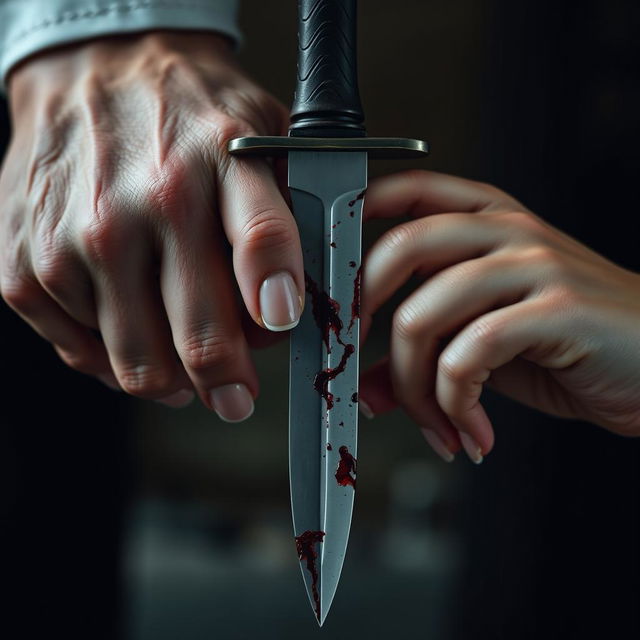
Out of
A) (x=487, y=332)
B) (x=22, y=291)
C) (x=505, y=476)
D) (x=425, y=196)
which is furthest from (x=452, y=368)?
(x=505, y=476)

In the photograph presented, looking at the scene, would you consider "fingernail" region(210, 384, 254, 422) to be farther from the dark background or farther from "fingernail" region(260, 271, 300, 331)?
the dark background

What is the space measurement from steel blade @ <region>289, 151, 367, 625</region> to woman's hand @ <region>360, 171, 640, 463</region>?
4cm

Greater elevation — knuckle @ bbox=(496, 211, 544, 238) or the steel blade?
knuckle @ bbox=(496, 211, 544, 238)

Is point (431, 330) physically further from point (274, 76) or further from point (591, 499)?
point (274, 76)

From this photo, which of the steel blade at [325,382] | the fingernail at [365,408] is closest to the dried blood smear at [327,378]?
the steel blade at [325,382]

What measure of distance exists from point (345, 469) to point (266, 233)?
0.62 ft

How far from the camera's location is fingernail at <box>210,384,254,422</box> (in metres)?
0.63

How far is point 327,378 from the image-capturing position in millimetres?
600

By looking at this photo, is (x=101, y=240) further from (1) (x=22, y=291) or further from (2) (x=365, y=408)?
(2) (x=365, y=408)

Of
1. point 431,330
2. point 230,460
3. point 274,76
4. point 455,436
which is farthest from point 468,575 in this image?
point 274,76

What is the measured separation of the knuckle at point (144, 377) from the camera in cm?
65

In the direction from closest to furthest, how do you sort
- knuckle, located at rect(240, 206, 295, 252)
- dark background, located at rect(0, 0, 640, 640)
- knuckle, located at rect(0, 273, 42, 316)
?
knuckle, located at rect(240, 206, 295, 252), knuckle, located at rect(0, 273, 42, 316), dark background, located at rect(0, 0, 640, 640)

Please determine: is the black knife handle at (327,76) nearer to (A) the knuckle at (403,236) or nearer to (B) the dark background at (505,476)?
(A) the knuckle at (403,236)

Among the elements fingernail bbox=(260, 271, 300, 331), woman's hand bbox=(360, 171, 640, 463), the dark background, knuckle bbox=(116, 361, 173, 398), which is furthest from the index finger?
the dark background
